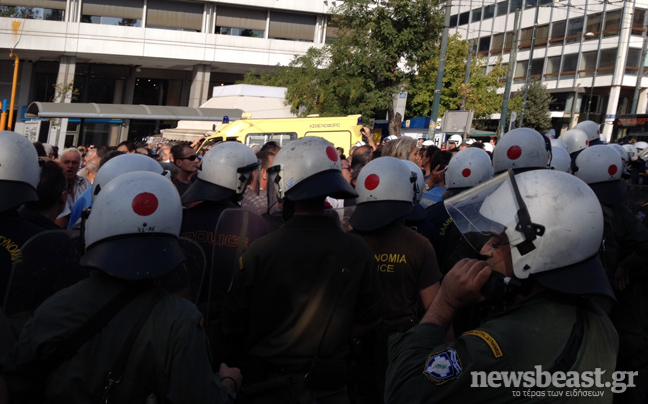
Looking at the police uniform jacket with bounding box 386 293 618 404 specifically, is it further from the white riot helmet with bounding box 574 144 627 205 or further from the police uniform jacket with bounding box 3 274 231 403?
the white riot helmet with bounding box 574 144 627 205

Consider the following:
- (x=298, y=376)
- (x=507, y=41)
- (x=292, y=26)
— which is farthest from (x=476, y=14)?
(x=298, y=376)

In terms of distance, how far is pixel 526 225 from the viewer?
6.74ft

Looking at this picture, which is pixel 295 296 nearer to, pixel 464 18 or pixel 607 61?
pixel 607 61

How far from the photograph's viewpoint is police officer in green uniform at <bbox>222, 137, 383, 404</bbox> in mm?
2875

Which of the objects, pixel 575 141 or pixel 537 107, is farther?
pixel 537 107

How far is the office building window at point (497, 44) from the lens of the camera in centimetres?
5309

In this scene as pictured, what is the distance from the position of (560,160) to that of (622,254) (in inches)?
50.2

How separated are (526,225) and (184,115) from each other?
65.6 feet

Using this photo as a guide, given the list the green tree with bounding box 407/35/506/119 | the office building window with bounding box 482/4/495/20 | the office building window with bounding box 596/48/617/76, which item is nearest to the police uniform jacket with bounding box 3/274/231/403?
the green tree with bounding box 407/35/506/119

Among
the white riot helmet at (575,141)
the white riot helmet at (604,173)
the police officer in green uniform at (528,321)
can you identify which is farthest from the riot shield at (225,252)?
the white riot helmet at (575,141)

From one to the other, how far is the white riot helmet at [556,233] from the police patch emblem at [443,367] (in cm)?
37

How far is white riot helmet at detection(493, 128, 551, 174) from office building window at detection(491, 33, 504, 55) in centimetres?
5138

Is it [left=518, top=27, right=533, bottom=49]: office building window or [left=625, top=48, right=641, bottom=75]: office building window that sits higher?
[left=518, top=27, right=533, bottom=49]: office building window

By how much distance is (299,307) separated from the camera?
2883 mm
